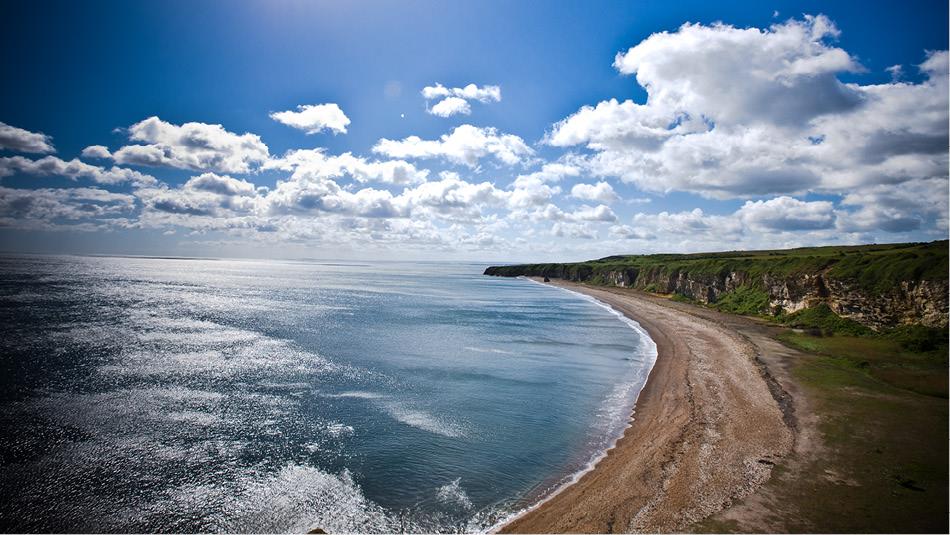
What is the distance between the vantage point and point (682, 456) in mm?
19359

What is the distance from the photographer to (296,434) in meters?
22.1

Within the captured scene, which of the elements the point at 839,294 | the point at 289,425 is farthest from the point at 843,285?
the point at 289,425

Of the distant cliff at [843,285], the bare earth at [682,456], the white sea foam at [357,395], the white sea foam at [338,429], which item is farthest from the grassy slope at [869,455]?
the white sea foam at [357,395]

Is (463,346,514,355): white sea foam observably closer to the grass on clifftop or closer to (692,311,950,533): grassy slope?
(692,311,950,533): grassy slope

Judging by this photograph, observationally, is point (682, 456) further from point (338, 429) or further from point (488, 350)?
point (488, 350)

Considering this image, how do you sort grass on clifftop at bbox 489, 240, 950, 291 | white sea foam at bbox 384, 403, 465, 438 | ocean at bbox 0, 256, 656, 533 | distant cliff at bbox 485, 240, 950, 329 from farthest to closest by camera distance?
grass on clifftop at bbox 489, 240, 950, 291, distant cliff at bbox 485, 240, 950, 329, white sea foam at bbox 384, 403, 465, 438, ocean at bbox 0, 256, 656, 533

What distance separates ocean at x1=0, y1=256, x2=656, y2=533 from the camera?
1577 centimetres

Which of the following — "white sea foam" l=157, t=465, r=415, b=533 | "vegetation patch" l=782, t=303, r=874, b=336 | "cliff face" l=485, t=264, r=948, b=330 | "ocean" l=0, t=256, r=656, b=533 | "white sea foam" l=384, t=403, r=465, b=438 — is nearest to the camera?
"white sea foam" l=157, t=465, r=415, b=533

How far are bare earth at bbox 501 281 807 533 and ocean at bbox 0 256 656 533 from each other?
152 cm

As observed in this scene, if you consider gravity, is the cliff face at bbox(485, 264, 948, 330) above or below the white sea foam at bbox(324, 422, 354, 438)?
above

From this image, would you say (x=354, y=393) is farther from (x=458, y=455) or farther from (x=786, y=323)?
(x=786, y=323)

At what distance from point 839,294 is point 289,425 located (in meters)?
62.4

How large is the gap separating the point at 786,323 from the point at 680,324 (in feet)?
42.5

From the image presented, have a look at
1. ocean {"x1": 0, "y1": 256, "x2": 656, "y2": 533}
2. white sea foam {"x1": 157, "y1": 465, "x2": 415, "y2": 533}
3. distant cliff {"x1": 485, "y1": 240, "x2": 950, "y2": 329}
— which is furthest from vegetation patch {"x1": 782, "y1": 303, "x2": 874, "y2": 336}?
white sea foam {"x1": 157, "y1": 465, "x2": 415, "y2": 533}
